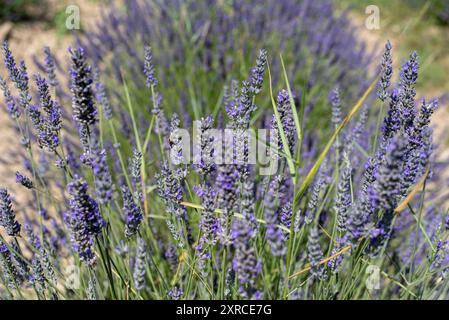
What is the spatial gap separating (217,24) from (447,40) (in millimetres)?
2391

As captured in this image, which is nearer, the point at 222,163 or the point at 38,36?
the point at 222,163

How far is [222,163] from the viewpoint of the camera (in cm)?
119

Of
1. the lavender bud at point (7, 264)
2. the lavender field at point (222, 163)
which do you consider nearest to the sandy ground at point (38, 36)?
the lavender field at point (222, 163)

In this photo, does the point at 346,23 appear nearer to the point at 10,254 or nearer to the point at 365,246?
the point at 365,246

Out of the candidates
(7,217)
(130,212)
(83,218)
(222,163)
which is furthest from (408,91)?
(7,217)

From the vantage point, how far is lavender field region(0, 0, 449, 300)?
130 centimetres

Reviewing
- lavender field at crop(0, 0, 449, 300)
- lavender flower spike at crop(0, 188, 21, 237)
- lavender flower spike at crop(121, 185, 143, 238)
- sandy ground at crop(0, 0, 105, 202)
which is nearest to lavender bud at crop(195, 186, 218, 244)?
lavender field at crop(0, 0, 449, 300)

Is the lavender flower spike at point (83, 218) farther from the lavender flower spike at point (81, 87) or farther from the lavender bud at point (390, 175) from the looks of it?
the lavender bud at point (390, 175)

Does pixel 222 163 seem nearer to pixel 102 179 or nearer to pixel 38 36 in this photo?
Answer: pixel 102 179

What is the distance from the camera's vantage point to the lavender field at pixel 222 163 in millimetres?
1303

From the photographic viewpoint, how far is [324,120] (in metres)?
3.07

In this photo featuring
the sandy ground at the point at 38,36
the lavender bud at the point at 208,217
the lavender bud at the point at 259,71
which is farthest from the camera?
the sandy ground at the point at 38,36

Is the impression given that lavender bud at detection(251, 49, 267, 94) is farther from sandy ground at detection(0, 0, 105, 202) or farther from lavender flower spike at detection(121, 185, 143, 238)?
sandy ground at detection(0, 0, 105, 202)
